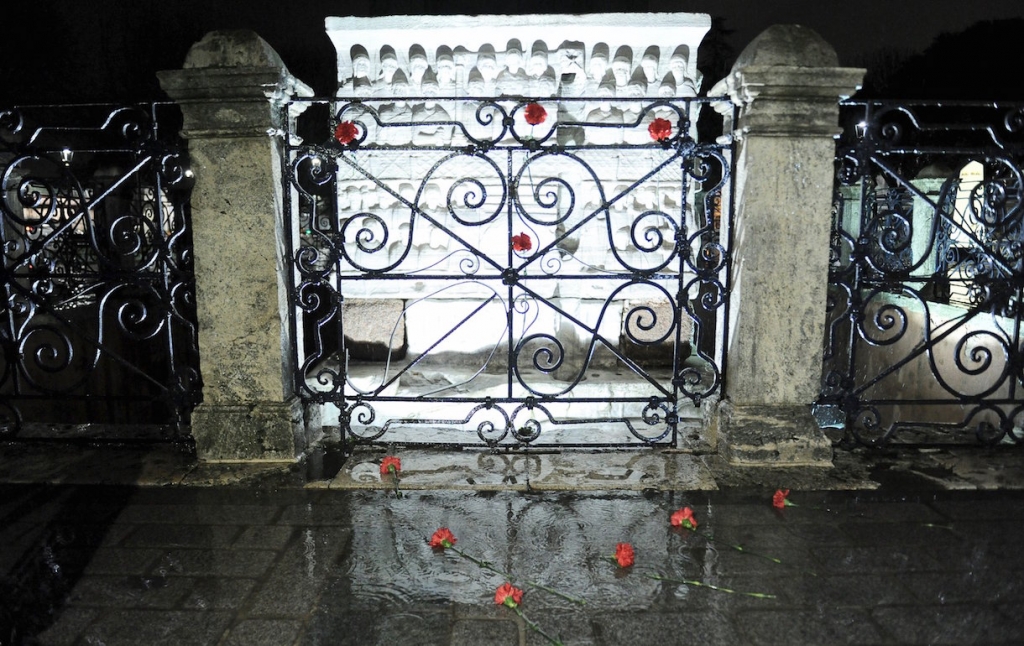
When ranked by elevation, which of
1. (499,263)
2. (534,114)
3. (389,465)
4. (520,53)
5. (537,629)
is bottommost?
(537,629)

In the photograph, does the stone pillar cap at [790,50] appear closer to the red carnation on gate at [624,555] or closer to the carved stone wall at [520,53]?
the carved stone wall at [520,53]

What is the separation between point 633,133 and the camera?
4934 mm

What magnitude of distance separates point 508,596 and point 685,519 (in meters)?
0.99

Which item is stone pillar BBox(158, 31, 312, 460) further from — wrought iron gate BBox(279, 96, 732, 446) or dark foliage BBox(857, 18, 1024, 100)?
dark foliage BBox(857, 18, 1024, 100)

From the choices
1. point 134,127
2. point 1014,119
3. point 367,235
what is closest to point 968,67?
point 1014,119

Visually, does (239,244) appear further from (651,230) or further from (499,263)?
(651,230)

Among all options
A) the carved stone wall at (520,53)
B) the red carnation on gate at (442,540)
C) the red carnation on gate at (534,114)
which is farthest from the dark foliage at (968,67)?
the red carnation on gate at (442,540)

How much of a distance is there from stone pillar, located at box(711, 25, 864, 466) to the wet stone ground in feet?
1.33

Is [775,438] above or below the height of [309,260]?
below

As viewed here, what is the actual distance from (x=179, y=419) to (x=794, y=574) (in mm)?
3356

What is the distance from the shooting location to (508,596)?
2.45 meters

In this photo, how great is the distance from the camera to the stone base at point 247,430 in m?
3.81

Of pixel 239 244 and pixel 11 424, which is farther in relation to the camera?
pixel 11 424

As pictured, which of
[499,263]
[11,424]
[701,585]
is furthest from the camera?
[499,263]
